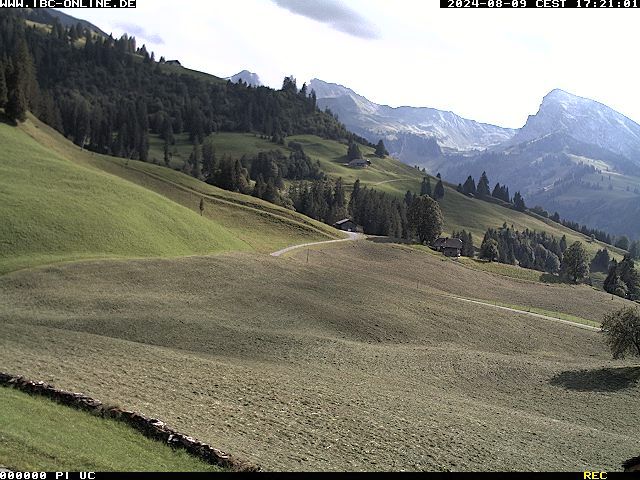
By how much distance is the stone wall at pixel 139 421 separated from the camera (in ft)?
65.2

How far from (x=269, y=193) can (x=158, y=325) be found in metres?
116

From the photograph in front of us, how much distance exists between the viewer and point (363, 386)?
35.6m

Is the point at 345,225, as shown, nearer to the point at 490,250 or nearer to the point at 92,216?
the point at 490,250

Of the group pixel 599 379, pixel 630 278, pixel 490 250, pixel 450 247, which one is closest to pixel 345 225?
pixel 450 247

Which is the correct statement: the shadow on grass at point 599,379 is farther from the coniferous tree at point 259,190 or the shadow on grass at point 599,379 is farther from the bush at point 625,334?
the coniferous tree at point 259,190

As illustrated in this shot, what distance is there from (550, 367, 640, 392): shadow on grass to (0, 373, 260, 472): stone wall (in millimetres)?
35630

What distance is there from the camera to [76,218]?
223 ft

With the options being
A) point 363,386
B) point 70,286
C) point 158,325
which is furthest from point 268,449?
point 70,286

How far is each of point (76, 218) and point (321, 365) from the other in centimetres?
4590

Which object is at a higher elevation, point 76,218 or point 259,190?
point 259,190

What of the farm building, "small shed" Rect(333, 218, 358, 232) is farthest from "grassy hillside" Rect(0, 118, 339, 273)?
the farm building

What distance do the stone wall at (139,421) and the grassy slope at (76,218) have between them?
34.1 meters

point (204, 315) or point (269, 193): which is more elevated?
point (269, 193)

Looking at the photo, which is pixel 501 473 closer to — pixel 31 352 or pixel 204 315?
pixel 31 352
